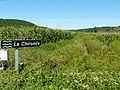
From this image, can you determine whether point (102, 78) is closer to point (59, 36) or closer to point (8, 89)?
point (8, 89)

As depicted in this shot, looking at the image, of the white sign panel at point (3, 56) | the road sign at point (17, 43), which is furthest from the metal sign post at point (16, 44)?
the white sign panel at point (3, 56)

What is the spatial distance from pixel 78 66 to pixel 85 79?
5.59m

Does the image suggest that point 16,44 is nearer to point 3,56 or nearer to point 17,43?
point 17,43

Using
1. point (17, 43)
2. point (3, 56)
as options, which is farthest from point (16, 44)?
point (3, 56)

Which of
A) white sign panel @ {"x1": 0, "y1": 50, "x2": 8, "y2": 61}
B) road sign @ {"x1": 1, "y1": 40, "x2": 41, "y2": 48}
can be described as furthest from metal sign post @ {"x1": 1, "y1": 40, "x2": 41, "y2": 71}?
white sign panel @ {"x1": 0, "y1": 50, "x2": 8, "y2": 61}

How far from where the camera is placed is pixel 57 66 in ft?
51.0

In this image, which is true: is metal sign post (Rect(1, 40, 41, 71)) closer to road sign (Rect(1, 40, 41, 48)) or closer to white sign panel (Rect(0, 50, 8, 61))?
road sign (Rect(1, 40, 41, 48))

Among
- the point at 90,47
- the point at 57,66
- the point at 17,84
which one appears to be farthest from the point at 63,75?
the point at 90,47

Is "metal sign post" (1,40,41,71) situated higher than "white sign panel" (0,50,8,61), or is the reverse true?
"metal sign post" (1,40,41,71)

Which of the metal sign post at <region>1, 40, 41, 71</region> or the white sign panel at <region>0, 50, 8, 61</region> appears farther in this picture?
the white sign panel at <region>0, 50, 8, 61</region>

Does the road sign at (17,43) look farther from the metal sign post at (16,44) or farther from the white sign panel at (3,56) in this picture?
the white sign panel at (3,56)

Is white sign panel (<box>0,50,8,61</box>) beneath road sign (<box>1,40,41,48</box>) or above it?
beneath

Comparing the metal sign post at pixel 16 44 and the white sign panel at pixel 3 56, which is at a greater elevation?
the metal sign post at pixel 16 44

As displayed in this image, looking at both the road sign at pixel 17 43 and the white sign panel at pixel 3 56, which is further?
the white sign panel at pixel 3 56
